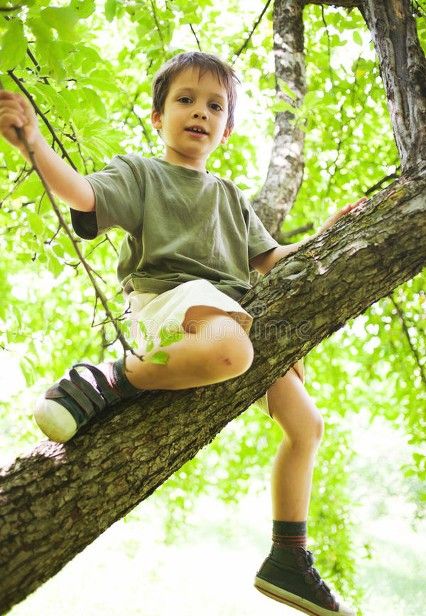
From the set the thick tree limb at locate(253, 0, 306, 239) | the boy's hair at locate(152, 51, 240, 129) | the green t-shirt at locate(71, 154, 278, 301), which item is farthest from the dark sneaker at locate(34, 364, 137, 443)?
the thick tree limb at locate(253, 0, 306, 239)

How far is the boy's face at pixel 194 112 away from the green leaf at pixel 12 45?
0.70m

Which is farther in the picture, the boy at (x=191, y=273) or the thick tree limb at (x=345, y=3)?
the thick tree limb at (x=345, y=3)

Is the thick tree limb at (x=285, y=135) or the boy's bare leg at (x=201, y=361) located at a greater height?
the thick tree limb at (x=285, y=135)

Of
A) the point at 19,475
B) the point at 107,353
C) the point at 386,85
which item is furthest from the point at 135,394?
the point at 107,353

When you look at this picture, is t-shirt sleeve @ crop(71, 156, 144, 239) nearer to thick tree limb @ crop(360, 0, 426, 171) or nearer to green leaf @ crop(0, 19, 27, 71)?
green leaf @ crop(0, 19, 27, 71)

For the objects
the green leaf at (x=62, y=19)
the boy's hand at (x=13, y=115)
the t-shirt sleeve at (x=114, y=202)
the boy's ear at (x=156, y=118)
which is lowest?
the boy's hand at (x=13, y=115)

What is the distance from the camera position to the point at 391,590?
764 cm

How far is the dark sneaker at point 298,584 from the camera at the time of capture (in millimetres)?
1691

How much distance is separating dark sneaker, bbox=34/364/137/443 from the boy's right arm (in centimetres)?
41

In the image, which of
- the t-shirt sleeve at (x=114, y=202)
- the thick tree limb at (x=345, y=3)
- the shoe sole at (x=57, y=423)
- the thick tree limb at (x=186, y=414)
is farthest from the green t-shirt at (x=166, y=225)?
the thick tree limb at (x=345, y=3)

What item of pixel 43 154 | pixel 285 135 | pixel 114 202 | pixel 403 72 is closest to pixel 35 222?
pixel 114 202

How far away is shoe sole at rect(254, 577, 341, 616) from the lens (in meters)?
1.68

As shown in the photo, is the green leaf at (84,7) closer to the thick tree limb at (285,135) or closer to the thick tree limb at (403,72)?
the thick tree limb at (403,72)

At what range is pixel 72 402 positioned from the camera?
133cm
